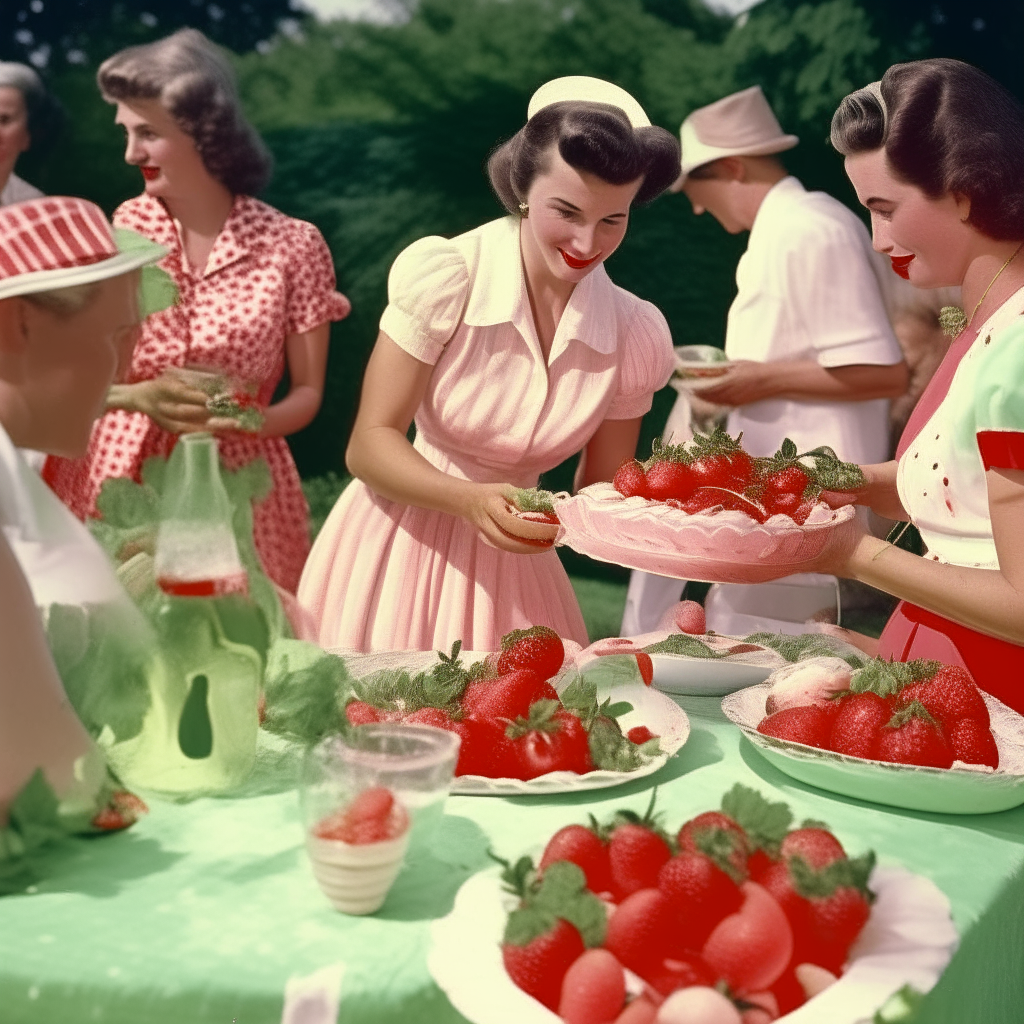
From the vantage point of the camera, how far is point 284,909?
1.20 m

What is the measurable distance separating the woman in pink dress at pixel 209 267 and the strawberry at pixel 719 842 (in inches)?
81.3

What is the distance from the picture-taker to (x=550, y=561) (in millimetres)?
2686

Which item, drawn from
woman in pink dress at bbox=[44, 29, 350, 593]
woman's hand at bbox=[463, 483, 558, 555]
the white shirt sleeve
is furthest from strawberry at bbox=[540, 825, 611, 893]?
the white shirt sleeve

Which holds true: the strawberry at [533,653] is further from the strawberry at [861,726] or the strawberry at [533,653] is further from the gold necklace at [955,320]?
the gold necklace at [955,320]

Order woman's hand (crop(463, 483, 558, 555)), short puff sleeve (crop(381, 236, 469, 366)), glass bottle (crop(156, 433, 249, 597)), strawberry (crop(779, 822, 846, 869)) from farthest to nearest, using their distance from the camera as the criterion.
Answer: short puff sleeve (crop(381, 236, 469, 366)) < woman's hand (crop(463, 483, 558, 555)) < glass bottle (crop(156, 433, 249, 597)) < strawberry (crop(779, 822, 846, 869))

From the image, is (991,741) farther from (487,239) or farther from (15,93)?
(15,93)

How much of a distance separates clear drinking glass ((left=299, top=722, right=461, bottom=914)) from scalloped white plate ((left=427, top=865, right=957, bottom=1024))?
0.07m

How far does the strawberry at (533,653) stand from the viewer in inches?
65.6

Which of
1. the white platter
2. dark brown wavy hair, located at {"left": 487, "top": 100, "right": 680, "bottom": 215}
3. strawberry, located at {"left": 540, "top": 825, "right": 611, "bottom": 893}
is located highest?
dark brown wavy hair, located at {"left": 487, "top": 100, "right": 680, "bottom": 215}

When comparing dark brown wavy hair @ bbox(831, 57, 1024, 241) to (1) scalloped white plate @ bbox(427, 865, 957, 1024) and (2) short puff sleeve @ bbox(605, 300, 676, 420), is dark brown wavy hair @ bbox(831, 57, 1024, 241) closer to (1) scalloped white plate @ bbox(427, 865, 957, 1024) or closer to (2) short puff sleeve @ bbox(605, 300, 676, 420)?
(2) short puff sleeve @ bbox(605, 300, 676, 420)

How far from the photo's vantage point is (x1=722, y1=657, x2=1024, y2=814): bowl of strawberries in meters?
1.44

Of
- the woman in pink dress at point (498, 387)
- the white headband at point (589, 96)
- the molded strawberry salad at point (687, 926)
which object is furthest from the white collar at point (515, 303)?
the molded strawberry salad at point (687, 926)

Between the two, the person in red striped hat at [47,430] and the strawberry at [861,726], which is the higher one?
the person in red striped hat at [47,430]

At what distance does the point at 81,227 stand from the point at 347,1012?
2.42ft
